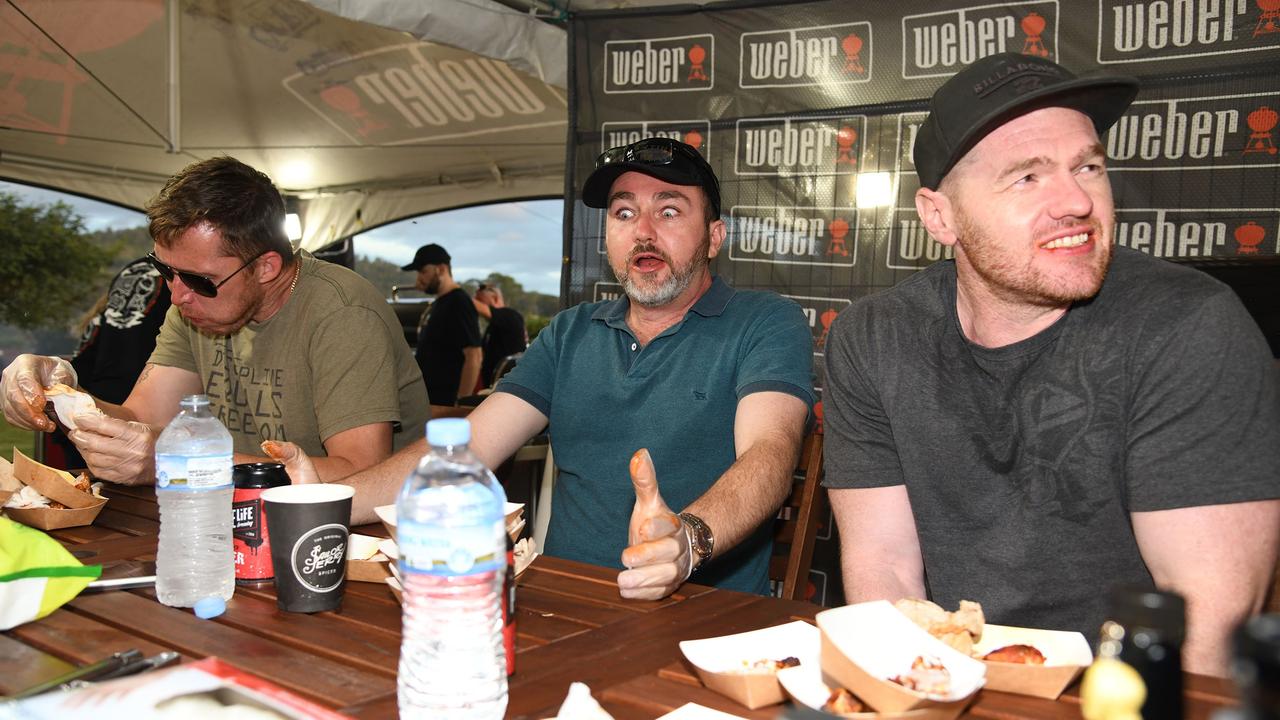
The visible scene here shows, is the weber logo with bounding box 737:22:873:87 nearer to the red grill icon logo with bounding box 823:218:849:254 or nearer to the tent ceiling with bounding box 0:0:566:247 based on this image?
the red grill icon logo with bounding box 823:218:849:254

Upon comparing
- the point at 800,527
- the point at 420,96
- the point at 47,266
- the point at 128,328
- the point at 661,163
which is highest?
the point at 420,96

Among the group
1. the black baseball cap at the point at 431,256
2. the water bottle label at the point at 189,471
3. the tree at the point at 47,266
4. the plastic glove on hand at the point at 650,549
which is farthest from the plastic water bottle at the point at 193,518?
the tree at the point at 47,266

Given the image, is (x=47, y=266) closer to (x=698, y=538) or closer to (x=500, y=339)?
(x=500, y=339)

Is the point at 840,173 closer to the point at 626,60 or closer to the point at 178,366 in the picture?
the point at 626,60

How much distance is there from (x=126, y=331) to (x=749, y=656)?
328cm

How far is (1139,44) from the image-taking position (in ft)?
9.81

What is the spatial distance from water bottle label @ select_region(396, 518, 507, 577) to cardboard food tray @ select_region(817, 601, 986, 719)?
38 centimetres

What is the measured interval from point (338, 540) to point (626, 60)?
9.84 feet

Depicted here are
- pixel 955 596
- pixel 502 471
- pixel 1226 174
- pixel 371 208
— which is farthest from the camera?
pixel 371 208

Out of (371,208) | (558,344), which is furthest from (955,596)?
(371,208)

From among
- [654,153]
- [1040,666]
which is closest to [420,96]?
[654,153]

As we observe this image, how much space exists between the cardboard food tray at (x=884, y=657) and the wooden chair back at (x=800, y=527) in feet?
2.76

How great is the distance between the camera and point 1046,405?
1.59 metres

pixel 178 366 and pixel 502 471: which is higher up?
pixel 178 366
